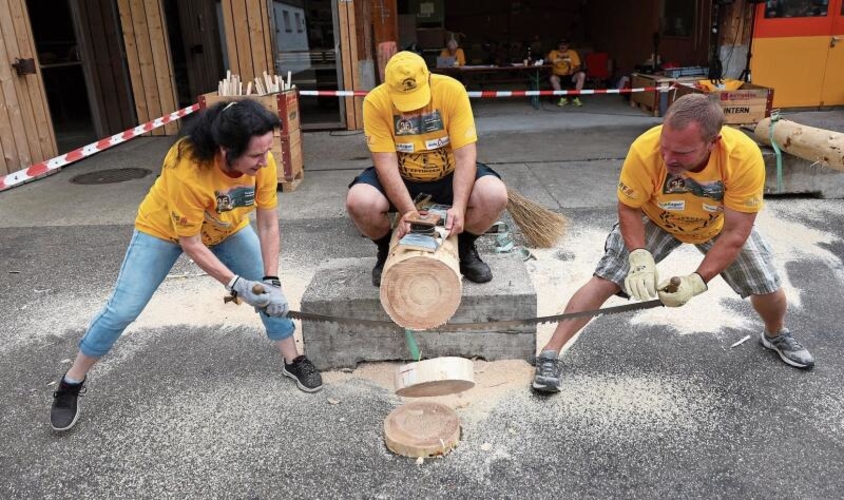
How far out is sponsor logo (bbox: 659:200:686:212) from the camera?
111 inches

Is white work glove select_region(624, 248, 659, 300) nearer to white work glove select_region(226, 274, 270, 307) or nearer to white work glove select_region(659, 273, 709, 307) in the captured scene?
white work glove select_region(659, 273, 709, 307)

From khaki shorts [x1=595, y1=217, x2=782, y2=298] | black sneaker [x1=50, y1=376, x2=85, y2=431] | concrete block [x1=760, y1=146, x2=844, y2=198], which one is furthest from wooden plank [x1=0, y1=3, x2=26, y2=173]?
concrete block [x1=760, y1=146, x2=844, y2=198]

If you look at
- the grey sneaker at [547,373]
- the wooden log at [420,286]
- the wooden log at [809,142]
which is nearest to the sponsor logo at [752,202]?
the grey sneaker at [547,373]

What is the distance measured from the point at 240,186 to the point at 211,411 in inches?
44.0

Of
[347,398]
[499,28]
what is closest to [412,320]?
[347,398]

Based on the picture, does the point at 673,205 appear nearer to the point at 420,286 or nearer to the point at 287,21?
the point at 420,286

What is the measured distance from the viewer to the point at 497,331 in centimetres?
322

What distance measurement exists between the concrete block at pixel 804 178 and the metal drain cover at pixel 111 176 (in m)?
6.88

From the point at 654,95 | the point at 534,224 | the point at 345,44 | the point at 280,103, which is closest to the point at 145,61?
the point at 345,44

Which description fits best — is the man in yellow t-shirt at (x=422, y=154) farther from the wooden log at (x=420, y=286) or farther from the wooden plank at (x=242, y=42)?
the wooden plank at (x=242, y=42)

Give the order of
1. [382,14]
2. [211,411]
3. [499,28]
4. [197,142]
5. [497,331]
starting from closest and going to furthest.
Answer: [197,142]
[211,411]
[497,331]
[382,14]
[499,28]

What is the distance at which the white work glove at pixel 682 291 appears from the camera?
104 inches

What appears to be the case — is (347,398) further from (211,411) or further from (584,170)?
(584,170)

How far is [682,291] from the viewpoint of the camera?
265cm
